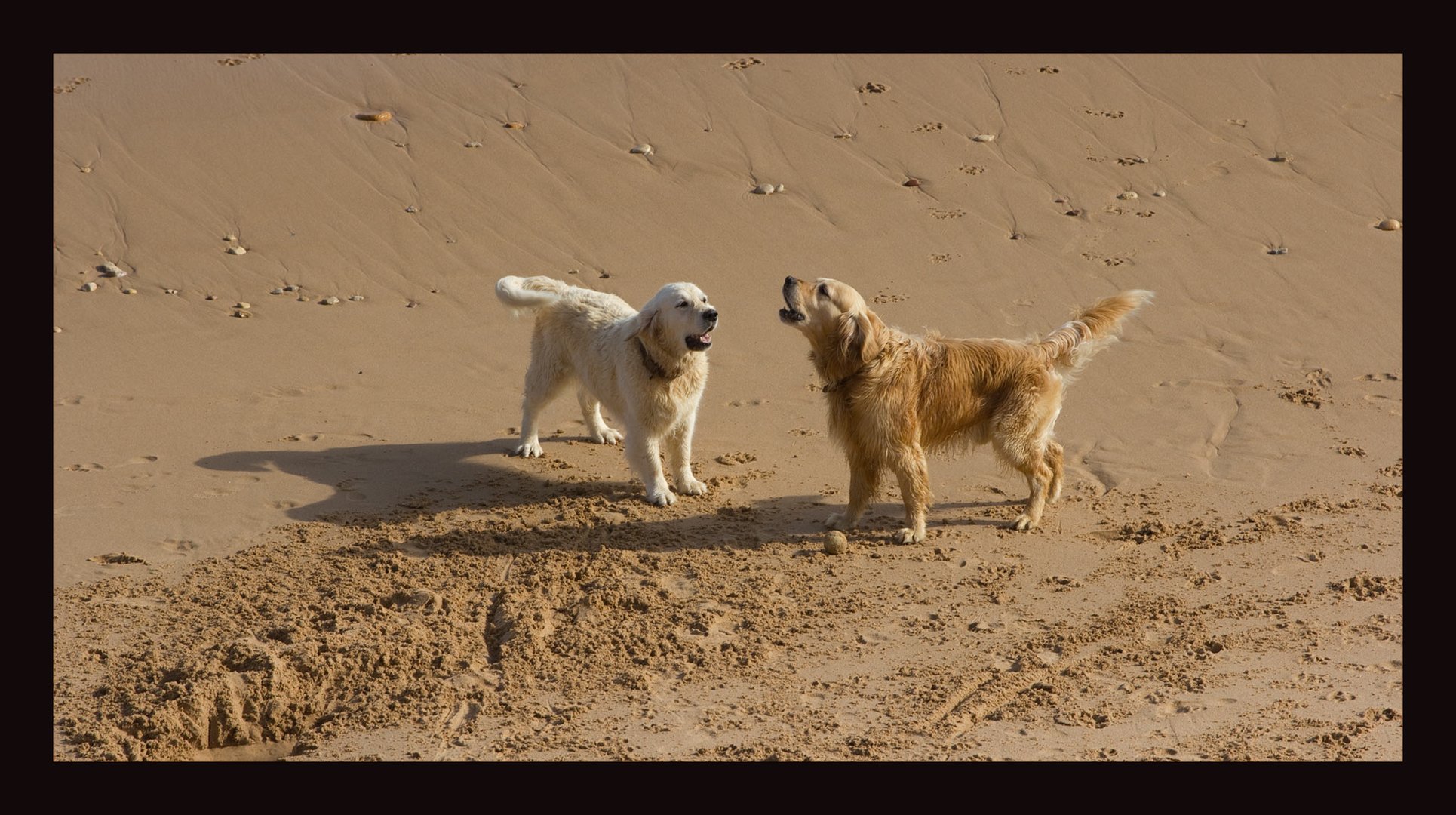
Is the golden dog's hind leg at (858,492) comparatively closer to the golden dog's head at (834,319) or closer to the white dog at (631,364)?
the golden dog's head at (834,319)

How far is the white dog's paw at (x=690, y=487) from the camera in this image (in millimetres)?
7648

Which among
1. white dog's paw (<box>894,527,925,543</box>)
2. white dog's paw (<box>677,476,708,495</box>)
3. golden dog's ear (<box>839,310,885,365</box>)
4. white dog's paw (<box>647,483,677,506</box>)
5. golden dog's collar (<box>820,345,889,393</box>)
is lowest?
white dog's paw (<box>894,527,925,543</box>)

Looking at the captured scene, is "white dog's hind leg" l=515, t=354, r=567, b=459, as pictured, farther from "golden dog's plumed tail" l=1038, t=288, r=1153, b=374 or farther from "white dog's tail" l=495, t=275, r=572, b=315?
"golden dog's plumed tail" l=1038, t=288, r=1153, b=374

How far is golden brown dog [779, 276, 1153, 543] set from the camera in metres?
6.88

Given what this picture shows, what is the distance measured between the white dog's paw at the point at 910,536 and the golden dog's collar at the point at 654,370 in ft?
5.20

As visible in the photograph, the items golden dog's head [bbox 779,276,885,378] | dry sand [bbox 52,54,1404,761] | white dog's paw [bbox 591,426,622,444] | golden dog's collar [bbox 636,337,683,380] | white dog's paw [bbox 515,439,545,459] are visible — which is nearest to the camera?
dry sand [bbox 52,54,1404,761]

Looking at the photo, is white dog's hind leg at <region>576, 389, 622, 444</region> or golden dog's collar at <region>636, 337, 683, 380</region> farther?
white dog's hind leg at <region>576, 389, 622, 444</region>

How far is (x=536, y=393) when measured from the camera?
8.09m

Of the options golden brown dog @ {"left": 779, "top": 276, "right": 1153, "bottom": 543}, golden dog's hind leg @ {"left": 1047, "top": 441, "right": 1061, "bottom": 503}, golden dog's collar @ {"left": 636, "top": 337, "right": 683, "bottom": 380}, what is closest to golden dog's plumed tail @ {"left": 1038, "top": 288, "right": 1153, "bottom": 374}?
golden brown dog @ {"left": 779, "top": 276, "right": 1153, "bottom": 543}

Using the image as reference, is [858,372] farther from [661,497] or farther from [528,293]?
[528,293]

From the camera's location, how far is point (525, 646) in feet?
18.6

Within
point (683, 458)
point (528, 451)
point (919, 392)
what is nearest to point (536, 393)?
point (528, 451)

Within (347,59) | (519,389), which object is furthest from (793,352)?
(347,59)

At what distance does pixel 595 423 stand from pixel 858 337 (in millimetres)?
2390
